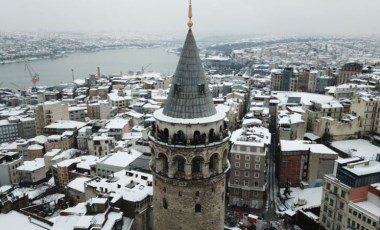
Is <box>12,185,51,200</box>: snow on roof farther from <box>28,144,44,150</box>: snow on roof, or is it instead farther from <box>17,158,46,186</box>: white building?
<box>28,144,44,150</box>: snow on roof

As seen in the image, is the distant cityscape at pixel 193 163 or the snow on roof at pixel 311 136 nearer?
the distant cityscape at pixel 193 163

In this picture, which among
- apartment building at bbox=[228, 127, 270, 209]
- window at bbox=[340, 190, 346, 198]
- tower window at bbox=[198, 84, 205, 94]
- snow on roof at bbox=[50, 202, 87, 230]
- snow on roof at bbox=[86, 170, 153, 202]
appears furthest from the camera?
apartment building at bbox=[228, 127, 270, 209]

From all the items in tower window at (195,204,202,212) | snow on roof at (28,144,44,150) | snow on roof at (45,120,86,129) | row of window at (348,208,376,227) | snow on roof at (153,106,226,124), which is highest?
snow on roof at (153,106,226,124)

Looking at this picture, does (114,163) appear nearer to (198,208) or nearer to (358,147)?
(198,208)

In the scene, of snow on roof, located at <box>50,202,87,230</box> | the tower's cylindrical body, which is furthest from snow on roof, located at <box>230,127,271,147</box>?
the tower's cylindrical body

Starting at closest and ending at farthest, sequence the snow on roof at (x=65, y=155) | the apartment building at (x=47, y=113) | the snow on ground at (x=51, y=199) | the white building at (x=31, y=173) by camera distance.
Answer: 1. the snow on ground at (x=51, y=199)
2. the white building at (x=31, y=173)
3. the snow on roof at (x=65, y=155)
4. the apartment building at (x=47, y=113)

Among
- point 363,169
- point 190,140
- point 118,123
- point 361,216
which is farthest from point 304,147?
point 190,140

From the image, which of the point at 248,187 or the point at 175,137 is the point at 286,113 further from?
the point at 175,137

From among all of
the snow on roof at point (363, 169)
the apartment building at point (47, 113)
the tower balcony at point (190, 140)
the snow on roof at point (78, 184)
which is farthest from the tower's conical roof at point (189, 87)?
the apartment building at point (47, 113)

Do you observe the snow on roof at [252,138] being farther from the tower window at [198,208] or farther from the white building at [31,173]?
the tower window at [198,208]
